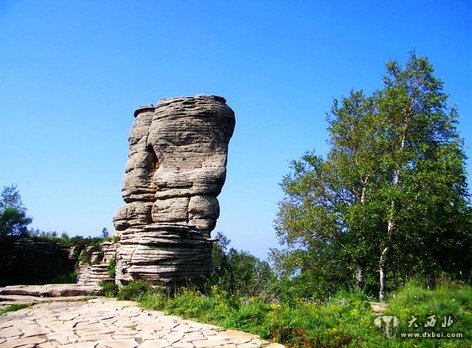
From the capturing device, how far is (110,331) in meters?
6.71

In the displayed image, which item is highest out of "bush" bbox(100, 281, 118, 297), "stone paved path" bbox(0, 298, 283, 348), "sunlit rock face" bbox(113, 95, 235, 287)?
"sunlit rock face" bbox(113, 95, 235, 287)

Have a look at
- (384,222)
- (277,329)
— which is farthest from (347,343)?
(384,222)

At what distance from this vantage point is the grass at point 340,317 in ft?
17.2

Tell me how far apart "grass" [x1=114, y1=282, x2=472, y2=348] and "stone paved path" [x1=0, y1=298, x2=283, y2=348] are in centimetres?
35

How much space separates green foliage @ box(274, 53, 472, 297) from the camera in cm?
1345

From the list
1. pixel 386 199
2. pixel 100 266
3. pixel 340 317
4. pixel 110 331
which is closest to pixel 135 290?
pixel 100 266

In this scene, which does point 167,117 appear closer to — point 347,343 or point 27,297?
point 27,297

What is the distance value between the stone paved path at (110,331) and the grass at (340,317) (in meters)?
0.35

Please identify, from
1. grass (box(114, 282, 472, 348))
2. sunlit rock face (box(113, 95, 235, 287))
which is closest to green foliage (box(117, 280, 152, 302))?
sunlit rock face (box(113, 95, 235, 287))

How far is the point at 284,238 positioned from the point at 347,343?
40.4 feet

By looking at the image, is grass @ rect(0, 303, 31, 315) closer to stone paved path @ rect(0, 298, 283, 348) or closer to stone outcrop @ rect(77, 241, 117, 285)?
stone paved path @ rect(0, 298, 283, 348)

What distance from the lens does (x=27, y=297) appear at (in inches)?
473

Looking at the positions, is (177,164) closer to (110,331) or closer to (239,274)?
(239,274)

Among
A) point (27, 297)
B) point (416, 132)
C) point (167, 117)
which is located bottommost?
point (27, 297)
